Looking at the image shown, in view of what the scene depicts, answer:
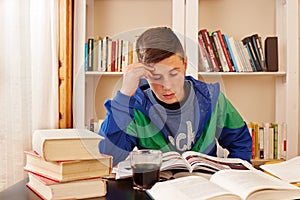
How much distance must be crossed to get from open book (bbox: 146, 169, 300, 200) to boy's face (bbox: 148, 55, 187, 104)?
0.65 metres

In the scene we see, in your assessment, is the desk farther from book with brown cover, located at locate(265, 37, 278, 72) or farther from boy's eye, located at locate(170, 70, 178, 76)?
book with brown cover, located at locate(265, 37, 278, 72)

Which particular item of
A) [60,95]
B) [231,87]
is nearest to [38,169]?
[60,95]

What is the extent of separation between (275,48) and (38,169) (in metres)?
1.57

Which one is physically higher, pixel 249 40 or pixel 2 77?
pixel 249 40

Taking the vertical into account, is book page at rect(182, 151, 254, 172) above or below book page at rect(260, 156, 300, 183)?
above

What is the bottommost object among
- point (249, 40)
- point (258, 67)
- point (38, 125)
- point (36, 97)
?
point (38, 125)

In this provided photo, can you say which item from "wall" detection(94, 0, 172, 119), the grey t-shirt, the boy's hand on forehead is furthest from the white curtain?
the grey t-shirt

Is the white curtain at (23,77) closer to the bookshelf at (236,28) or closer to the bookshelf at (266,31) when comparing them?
the bookshelf at (236,28)

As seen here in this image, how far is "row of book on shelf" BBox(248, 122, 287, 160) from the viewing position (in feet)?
6.87

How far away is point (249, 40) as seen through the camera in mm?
2109

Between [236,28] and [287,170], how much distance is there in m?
1.13

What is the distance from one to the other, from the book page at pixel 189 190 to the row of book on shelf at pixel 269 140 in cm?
123

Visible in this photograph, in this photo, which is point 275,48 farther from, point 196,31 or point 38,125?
point 38,125

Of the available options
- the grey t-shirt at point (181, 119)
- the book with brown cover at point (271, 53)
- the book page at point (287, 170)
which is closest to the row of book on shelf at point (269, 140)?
the book with brown cover at point (271, 53)
